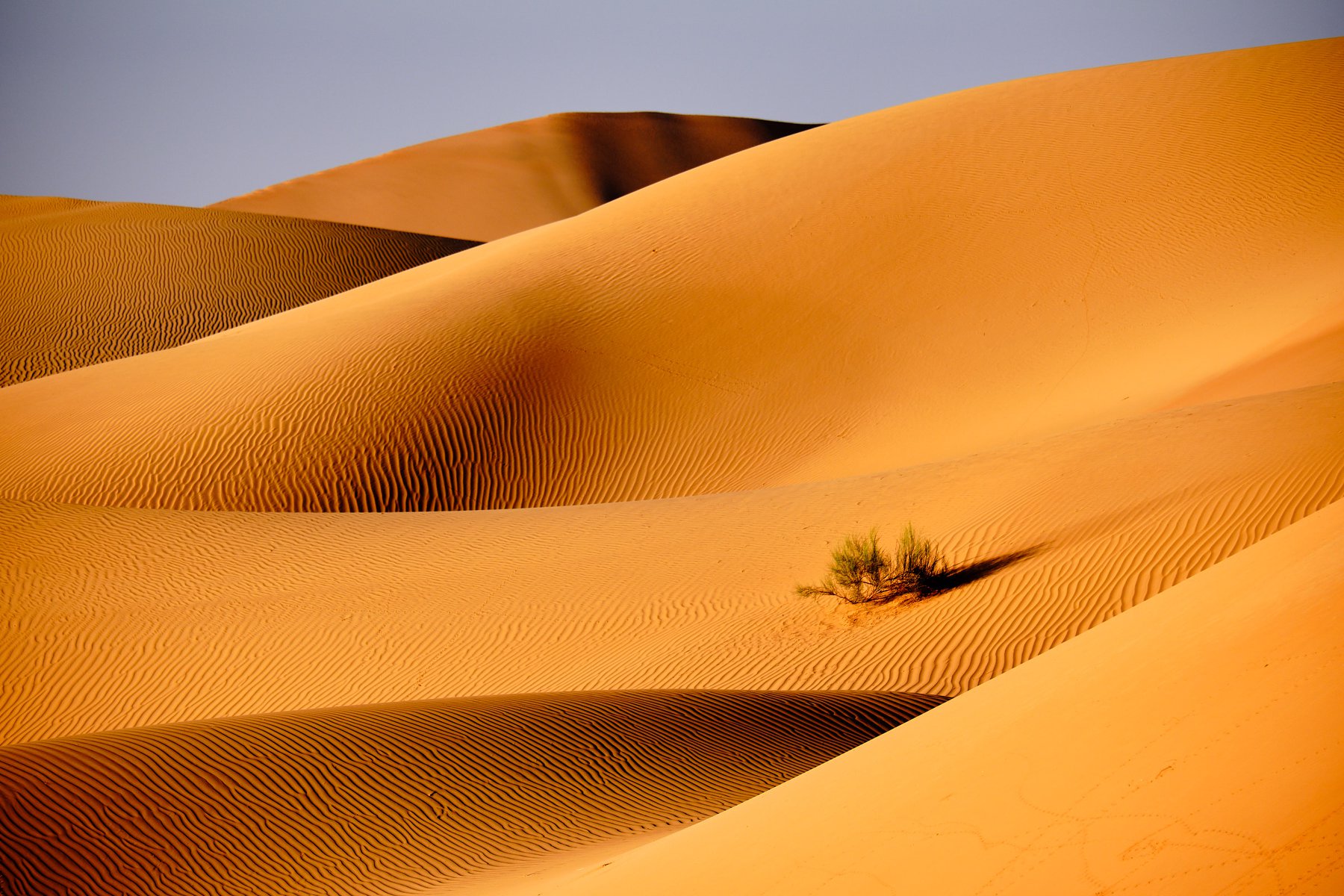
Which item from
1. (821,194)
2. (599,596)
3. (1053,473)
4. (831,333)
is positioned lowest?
(599,596)

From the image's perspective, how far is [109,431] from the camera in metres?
19.0

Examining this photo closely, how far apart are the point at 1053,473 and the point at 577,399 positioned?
426 inches

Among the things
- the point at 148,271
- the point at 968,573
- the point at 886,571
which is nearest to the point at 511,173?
the point at 148,271

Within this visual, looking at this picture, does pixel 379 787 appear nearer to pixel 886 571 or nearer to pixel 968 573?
pixel 886 571

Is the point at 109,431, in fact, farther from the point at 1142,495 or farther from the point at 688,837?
the point at 688,837

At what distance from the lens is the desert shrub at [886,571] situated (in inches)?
425

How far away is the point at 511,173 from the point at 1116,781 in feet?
252

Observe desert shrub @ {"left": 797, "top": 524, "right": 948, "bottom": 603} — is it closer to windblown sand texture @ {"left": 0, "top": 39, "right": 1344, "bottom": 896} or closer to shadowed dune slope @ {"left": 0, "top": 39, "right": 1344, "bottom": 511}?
windblown sand texture @ {"left": 0, "top": 39, "right": 1344, "bottom": 896}

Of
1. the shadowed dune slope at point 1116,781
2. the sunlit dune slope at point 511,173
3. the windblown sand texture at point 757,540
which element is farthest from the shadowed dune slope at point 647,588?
the sunlit dune slope at point 511,173

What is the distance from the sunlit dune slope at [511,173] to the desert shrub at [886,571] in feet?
197

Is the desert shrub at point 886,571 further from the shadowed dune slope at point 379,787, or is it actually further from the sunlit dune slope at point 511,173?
the sunlit dune slope at point 511,173

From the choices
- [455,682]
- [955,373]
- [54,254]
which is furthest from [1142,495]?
[54,254]

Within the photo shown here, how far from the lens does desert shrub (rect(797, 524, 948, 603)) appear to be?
10.8 m

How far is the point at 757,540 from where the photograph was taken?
12859mm
